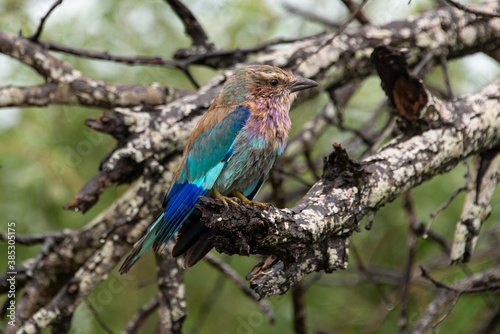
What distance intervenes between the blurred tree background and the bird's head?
34.1 inches

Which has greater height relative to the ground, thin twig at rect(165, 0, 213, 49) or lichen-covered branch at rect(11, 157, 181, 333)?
thin twig at rect(165, 0, 213, 49)

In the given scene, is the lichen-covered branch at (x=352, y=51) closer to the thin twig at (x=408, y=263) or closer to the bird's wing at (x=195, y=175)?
the bird's wing at (x=195, y=175)

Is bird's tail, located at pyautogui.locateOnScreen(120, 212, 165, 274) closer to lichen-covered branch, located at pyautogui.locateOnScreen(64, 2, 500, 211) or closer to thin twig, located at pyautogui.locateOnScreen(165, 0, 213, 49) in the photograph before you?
lichen-covered branch, located at pyautogui.locateOnScreen(64, 2, 500, 211)

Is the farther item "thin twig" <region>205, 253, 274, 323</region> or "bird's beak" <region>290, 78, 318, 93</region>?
"thin twig" <region>205, 253, 274, 323</region>

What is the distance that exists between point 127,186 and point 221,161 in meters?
1.65

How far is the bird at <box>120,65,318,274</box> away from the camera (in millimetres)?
3152

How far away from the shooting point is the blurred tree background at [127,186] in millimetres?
4348

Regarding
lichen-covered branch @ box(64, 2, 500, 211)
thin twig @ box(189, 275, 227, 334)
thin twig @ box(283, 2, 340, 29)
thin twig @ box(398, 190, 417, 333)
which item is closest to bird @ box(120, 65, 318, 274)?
lichen-covered branch @ box(64, 2, 500, 211)

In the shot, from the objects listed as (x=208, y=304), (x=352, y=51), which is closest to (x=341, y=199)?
(x=352, y=51)

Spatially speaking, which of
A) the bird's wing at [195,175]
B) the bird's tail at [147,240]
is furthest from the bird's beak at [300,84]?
the bird's tail at [147,240]

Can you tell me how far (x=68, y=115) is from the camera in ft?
15.6

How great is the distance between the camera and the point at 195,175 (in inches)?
133

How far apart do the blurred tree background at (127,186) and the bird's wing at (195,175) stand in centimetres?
109

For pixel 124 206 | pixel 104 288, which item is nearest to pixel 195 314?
pixel 104 288
